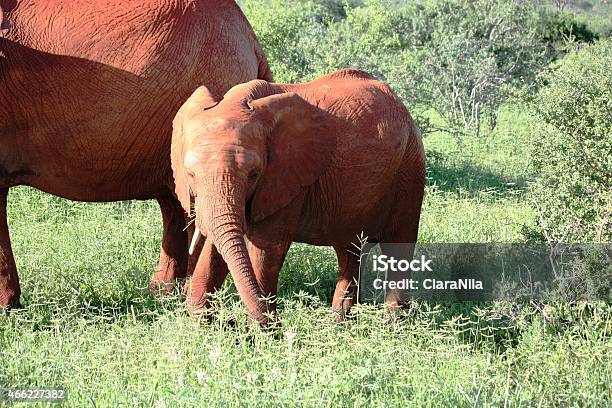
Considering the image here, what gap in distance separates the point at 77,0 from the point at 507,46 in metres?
15.2

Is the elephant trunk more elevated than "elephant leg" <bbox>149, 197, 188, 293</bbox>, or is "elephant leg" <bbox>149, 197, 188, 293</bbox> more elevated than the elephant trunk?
"elephant leg" <bbox>149, 197, 188, 293</bbox>

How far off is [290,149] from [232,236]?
78cm

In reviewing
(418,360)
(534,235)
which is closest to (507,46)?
(534,235)

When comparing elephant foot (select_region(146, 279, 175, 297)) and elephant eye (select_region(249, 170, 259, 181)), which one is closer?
elephant eye (select_region(249, 170, 259, 181))

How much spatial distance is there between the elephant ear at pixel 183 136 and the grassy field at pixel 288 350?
2.05ft

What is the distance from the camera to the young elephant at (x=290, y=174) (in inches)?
205

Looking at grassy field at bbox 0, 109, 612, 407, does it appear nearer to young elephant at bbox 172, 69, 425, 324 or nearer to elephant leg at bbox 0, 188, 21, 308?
elephant leg at bbox 0, 188, 21, 308

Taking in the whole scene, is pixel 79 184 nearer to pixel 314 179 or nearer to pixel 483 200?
pixel 314 179

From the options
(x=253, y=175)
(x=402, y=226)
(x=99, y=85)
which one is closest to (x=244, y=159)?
(x=253, y=175)

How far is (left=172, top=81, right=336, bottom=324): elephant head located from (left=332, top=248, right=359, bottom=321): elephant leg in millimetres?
933

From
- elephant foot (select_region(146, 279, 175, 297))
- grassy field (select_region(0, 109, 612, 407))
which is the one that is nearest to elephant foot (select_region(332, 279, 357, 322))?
grassy field (select_region(0, 109, 612, 407))

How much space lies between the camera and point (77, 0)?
Result: 6.40 m

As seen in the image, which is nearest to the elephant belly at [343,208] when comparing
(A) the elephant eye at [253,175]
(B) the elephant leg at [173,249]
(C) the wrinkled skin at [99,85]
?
(A) the elephant eye at [253,175]

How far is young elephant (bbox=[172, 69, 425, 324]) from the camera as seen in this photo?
205 inches
